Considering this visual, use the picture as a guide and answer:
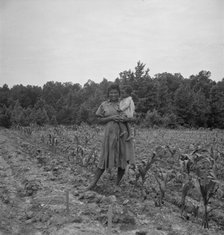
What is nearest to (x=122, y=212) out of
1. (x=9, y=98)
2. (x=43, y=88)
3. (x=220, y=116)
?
(x=220, y=116)

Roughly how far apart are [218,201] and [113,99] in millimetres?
2006

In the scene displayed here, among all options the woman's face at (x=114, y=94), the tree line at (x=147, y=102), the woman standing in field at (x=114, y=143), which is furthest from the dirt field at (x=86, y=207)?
the tree line at (x=147, y=102)

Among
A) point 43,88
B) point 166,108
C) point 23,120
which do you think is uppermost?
point 43,88

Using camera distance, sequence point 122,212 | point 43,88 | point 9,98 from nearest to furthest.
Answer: point 122,212
point 9,98
point 43,88

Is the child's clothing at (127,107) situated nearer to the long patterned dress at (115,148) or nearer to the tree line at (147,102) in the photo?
the long patterned dress at (115,148)

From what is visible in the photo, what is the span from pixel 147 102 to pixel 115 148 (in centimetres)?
2504

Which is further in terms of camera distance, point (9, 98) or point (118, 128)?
point (9, 98)

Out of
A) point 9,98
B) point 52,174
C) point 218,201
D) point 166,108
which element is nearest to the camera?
point 218,201

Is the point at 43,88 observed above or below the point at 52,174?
above

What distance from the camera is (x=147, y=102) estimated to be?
92.1 ft

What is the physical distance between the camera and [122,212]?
266 centimetres

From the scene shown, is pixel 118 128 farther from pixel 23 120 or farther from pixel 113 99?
pixel 23 120

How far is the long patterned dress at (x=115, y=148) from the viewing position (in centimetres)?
343

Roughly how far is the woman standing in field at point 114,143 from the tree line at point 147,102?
1630cm
